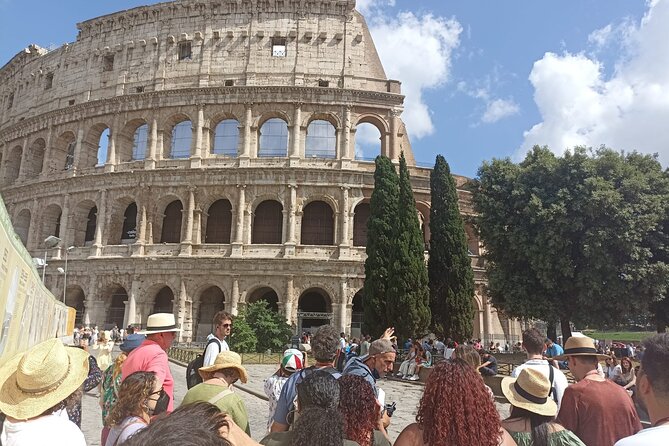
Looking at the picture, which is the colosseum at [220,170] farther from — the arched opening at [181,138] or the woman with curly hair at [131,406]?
the woman with curly hair at [131,406]

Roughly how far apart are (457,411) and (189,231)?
24.3 metres

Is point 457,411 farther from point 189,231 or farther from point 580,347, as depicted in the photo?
point 189,231

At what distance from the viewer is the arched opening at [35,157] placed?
31000 mm

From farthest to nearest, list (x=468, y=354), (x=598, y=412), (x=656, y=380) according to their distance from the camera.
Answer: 1. (x=468, y=354)
2. (x=598, y=412)
3. (x=656, y=380)

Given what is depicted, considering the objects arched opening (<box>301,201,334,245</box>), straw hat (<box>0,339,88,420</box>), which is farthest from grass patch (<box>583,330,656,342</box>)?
straw hat (<box>0,339,88,420</box>)

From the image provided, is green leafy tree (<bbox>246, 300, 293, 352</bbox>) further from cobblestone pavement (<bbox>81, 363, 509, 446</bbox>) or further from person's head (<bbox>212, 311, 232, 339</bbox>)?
person's head (<bbox>212, 311, 232, 339</bbox>)

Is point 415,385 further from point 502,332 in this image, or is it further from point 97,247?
point 97,247

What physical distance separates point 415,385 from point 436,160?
11206 millimetres

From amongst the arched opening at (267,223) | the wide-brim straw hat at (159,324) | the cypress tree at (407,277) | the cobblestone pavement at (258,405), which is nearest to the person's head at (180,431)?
the wide-brim straw hat at (159,324)

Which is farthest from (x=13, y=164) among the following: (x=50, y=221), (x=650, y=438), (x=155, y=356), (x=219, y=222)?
(x=650, y=438)

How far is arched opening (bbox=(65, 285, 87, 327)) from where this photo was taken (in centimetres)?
2707

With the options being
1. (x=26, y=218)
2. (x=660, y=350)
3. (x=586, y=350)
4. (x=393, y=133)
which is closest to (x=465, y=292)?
(x=393, y=133)

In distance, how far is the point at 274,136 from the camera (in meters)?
27.5

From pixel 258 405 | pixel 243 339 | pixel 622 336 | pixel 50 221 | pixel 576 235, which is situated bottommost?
pixel 258 405
